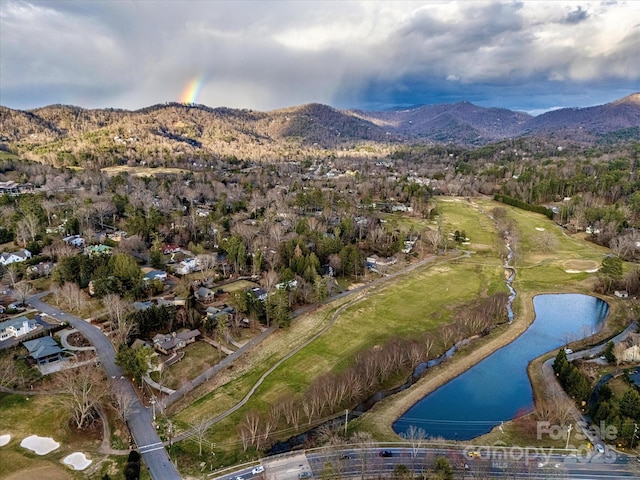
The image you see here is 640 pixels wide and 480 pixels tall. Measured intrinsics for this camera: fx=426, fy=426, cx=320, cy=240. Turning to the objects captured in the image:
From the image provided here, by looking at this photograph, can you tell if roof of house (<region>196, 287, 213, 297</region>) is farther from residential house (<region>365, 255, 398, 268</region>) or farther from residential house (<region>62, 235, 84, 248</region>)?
residential house (<region>62, 235, 84, 248</region>)

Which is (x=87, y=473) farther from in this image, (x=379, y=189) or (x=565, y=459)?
(x=379, y=189)

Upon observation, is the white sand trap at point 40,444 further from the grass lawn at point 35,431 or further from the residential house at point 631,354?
the residential house at point 631,354

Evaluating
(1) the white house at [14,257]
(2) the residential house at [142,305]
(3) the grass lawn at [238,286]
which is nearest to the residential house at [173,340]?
(2) the residential house at [142,305]

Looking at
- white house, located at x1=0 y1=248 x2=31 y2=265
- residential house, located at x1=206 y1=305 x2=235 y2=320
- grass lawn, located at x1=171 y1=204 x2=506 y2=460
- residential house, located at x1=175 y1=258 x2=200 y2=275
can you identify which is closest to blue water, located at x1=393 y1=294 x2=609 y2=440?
grass lawn, located at x1=171 y1=204 x2=506 y2=460

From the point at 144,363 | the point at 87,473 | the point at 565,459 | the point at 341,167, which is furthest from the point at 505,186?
the point at 87,473

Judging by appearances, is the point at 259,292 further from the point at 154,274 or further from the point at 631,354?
the point at 631,354

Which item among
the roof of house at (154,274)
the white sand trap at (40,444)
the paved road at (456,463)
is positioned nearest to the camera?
the paved road at (456,463)

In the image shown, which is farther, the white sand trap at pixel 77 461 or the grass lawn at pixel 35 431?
the grass lawn at pixel 35 431

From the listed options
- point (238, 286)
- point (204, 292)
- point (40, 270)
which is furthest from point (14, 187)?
point (204, 292)
